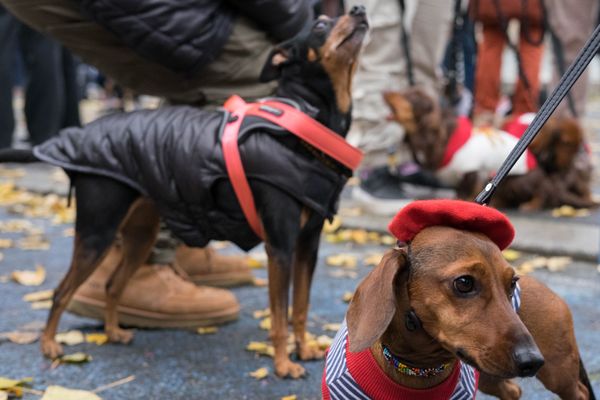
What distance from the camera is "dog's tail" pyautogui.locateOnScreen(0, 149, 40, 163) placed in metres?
3.49

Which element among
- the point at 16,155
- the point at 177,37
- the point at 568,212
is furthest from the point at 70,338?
the point at 568,212

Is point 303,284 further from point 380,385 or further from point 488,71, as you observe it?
point 488,71

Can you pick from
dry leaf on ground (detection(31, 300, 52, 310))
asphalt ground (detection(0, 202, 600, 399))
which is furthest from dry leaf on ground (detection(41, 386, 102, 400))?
dry leaf on ground (detection(31, 300, 52, 310))

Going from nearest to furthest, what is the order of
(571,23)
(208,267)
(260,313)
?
(260,313) < (208,267) < (571,23)

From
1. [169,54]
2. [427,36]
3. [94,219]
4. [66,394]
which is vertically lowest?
[66,394]

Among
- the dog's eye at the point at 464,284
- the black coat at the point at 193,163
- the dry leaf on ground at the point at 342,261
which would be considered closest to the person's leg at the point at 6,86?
the dry leaf on ground at the point at 342,261

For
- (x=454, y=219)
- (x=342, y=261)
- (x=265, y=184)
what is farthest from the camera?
(x=342, y=261)

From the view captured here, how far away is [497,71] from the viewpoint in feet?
25.6

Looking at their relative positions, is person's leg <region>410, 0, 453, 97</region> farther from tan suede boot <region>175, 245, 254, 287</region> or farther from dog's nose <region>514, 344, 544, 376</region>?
dog's nose <region>514, 344, 544, 376</region>

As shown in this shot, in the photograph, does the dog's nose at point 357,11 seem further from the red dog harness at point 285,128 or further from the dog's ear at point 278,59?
the red dog harness at point 285,128

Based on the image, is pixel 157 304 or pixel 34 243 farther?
pixel 34 243

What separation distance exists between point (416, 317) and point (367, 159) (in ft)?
14.6

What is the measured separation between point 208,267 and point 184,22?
1457 mm

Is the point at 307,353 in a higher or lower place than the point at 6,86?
higher
